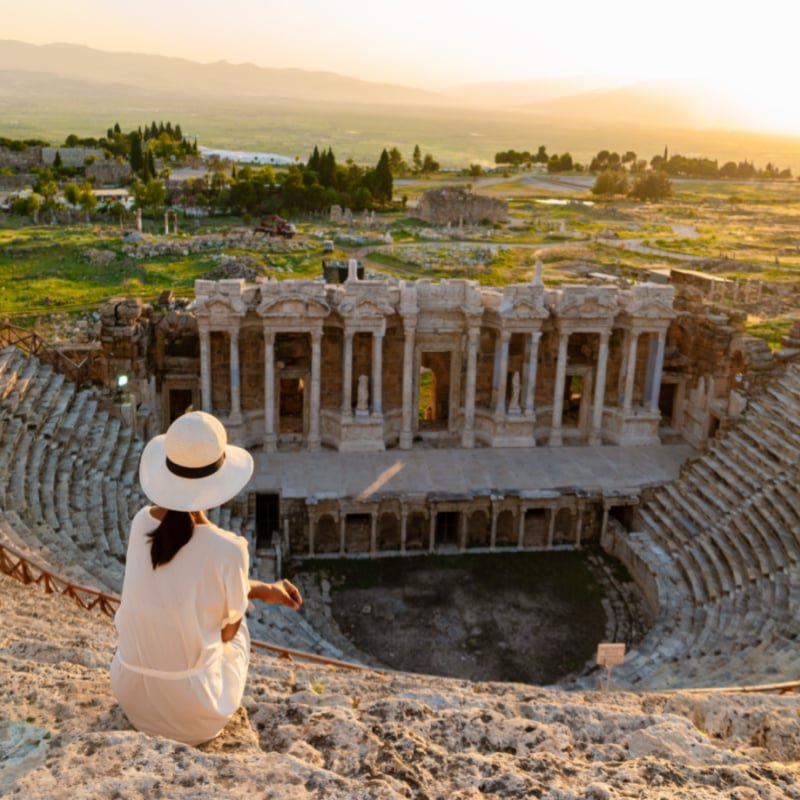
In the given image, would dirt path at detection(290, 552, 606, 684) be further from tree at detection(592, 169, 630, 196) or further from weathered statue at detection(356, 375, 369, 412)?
tree at detection(592, 169, 630, 196)

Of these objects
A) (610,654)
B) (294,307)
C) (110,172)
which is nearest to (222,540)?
(610,654)

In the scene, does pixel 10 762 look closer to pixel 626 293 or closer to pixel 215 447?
pixel 215 447

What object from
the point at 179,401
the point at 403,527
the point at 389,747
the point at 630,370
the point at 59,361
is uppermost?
the point at 389,747

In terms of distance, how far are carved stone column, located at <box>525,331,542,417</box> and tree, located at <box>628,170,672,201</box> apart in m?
97.6

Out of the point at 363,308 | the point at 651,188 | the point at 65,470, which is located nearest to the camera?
the point at 65,470

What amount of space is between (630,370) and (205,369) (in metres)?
12.0

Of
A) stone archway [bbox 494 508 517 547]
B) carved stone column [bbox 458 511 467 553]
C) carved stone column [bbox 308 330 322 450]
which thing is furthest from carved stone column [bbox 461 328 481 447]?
carved stone column [bbox 308 330 322 450]

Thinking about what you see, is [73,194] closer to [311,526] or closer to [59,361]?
[59,361]

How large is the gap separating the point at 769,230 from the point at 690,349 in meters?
73.3

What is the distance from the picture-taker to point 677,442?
2697 cm

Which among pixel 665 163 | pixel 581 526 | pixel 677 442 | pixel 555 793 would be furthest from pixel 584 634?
pixel 665 163

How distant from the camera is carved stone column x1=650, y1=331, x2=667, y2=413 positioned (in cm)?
2616

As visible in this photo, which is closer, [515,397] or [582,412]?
[515,397]

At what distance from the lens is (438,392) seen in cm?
2808
